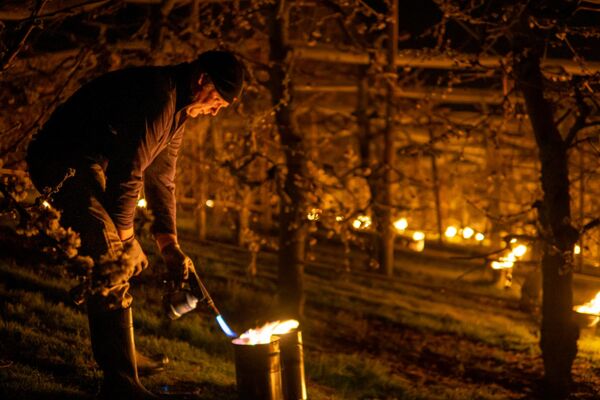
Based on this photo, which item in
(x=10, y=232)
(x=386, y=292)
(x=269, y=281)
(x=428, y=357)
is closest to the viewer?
(x=428, y=357)

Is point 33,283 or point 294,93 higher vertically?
point 294,93

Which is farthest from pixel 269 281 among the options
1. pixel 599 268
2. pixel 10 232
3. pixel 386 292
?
pixel 599 268

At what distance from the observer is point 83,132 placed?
430 cm

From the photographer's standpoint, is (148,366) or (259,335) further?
(148,366)

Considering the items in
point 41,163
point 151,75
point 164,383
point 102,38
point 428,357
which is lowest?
point 428,357

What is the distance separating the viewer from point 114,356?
456 cm

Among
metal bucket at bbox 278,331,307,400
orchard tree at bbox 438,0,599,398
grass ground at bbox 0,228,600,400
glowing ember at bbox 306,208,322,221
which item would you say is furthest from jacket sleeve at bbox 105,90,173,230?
glowing ember at bbox 306,208,322,221

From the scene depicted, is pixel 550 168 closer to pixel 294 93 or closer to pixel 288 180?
pixel 288 180

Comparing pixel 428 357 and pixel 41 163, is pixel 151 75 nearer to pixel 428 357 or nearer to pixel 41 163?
pixel 41 163

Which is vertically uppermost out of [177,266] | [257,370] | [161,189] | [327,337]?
[161,189]

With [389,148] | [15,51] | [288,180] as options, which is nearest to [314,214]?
[288,180]

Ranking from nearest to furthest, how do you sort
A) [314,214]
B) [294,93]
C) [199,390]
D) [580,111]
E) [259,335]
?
[259,335]
[199,390]
[580,111]
[314,214]
[294,93]

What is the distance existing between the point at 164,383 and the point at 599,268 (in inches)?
311

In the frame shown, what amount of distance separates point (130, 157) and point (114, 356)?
133 centimetres
